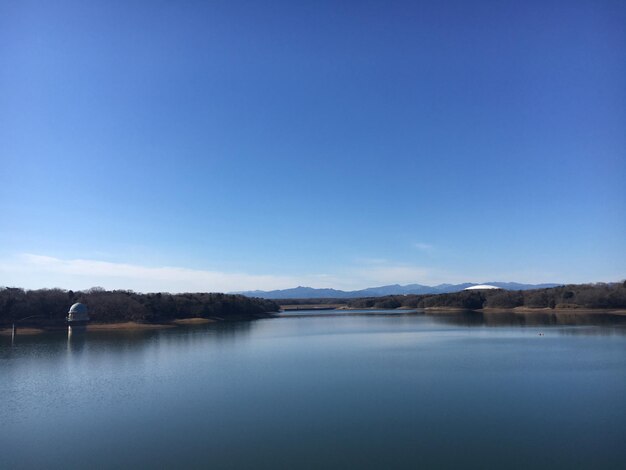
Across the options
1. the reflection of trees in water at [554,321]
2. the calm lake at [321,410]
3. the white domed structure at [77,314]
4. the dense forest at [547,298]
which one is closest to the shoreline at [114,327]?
the white domed structure at [77,314]

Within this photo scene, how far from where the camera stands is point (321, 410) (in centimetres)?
1745

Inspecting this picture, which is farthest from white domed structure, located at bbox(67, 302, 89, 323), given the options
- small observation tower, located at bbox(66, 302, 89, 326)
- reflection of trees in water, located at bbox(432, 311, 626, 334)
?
reflection of trees in water, located at bbox(432, 311, 626, 334)

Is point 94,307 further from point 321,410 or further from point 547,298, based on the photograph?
point 547,298

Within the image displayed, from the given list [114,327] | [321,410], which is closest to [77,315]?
[114,327]

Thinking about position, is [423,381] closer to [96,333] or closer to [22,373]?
[22,373]

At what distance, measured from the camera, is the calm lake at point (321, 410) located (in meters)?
12.8

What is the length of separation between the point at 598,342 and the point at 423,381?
23600 mm

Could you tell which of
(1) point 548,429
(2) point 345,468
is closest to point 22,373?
(2) point 345,468

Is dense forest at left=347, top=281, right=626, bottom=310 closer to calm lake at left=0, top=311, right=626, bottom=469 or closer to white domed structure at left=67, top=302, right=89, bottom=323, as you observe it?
calm lake at left=0, top=311, right=626, bottom=469

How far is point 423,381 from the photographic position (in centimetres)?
2239

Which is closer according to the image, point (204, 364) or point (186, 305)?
point (204, 364)

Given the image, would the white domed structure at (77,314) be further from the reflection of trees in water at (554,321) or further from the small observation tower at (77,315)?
the reflection of trees in water at (554,321)

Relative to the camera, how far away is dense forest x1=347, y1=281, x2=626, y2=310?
8475cm

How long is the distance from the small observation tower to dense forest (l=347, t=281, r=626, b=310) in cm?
8850
